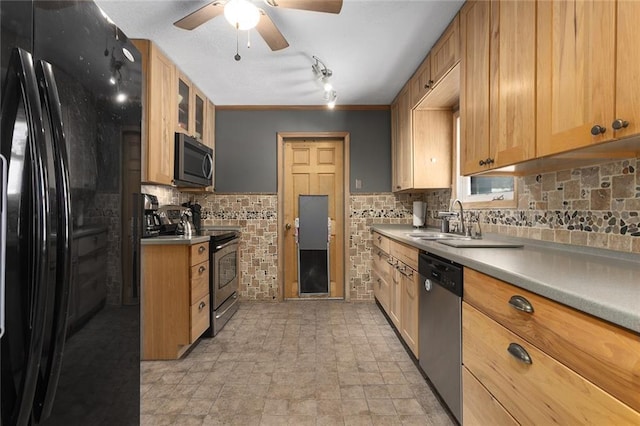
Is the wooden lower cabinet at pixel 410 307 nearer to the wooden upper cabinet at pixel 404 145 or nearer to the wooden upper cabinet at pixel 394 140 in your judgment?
the wooden upper cabinet at pixel 404 145

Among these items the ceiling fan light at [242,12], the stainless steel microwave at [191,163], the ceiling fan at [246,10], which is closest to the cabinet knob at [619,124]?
the ceiling fan at [246,10]

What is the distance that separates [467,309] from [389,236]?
4.57 feet

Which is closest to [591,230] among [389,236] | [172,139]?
[389,236]

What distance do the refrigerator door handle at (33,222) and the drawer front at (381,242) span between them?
8.49 feet

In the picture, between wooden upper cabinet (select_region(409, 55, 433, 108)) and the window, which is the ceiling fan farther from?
the window

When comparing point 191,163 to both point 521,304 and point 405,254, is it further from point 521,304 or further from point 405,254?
Result: point 521,304

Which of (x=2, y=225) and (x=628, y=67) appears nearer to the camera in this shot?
(x=2, y=225)

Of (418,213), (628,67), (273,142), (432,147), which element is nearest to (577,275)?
(628,67)

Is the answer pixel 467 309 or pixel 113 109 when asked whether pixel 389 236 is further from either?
pixel 113 109

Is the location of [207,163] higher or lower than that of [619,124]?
higher

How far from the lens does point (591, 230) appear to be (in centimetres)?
143

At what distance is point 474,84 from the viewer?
5.88 ft

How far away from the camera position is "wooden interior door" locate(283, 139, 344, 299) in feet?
12.8

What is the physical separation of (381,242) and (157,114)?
7.76 feet
